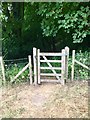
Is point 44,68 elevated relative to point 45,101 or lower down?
elevated

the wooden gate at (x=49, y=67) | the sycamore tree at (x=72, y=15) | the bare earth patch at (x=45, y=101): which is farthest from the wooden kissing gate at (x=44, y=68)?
the sycamore tree at (x=72, y=15)

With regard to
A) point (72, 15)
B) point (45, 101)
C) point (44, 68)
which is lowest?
point (45, 101)

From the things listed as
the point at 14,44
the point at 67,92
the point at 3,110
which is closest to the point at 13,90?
the point at 3,110

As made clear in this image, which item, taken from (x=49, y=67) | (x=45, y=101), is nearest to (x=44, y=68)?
(x=49, y=67)

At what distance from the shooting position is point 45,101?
676cm

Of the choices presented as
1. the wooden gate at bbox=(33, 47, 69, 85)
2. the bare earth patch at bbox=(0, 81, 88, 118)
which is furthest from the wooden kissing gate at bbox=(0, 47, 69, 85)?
the bare earth patch at bbox=(0, 81, 88, 118)

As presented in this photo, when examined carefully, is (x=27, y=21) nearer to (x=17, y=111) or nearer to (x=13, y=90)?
(x=13, y=90)

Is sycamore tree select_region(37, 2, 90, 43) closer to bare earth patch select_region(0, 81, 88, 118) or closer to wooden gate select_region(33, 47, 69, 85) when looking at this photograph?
wooden gate select_region(33, 47, 69, 85)

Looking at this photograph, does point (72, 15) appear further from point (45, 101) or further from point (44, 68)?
point (45, 101)

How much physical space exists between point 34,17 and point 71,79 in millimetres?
3840

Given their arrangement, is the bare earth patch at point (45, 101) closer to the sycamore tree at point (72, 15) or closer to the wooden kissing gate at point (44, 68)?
the wooden kissing gate at point (44, 68)

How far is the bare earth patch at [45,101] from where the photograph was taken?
6033 millimetres

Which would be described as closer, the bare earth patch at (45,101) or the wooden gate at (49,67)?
the bare earth patch at (45,101)

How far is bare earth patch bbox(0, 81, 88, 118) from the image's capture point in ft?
19.8
